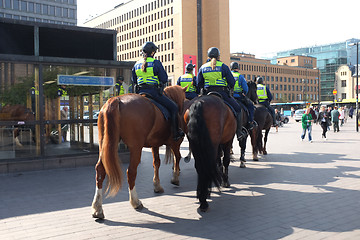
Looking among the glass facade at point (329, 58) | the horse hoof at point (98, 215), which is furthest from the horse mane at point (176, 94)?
the glass facade at point (329, 58)

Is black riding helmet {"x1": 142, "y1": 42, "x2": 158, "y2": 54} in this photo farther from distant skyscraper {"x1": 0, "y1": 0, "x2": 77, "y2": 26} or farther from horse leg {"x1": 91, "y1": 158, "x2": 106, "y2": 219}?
distant skyscraper {"x1": 0, "y1": 0, "x2": 77, "y2": 26}

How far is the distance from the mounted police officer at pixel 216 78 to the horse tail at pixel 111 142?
7.77ft

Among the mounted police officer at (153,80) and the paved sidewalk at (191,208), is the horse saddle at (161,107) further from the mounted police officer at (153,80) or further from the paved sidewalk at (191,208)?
the paved sidewalk at (191,208)

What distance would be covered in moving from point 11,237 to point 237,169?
6726 mm

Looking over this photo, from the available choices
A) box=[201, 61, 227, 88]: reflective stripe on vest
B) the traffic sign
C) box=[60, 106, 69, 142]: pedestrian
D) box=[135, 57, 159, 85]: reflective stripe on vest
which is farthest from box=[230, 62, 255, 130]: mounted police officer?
box=[60, 106, 69, 142]: pedestrian

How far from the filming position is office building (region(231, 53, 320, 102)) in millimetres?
121375

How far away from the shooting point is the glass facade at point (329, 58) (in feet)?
446

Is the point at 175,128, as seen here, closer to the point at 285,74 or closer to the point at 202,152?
the point at 202,152

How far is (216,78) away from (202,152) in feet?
6.81

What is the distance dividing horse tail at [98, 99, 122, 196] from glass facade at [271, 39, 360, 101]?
432ft

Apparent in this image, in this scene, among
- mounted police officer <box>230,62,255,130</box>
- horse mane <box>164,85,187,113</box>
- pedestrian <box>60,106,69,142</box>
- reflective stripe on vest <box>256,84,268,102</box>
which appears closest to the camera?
horse mane <box>164,85,187,113</box>

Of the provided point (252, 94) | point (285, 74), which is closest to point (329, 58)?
point (285, 74)

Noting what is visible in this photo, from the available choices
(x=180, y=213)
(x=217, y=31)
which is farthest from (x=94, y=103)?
(x=217, y=31)

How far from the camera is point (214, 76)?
24.5ft
